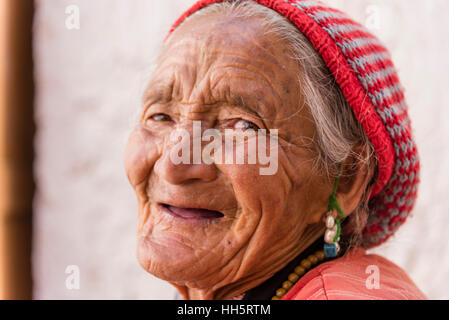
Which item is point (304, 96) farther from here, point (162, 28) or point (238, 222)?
point (162, 28)

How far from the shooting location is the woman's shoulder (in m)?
1.39

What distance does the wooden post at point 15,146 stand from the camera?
2943 mm

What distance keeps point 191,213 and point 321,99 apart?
57cm

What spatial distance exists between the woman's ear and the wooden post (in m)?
2.20

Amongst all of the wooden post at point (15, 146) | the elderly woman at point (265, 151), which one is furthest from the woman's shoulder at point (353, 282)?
the wooden post at point (15, 146)

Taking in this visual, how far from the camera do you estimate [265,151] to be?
1.53m

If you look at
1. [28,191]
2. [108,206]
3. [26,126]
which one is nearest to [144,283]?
[108,206]

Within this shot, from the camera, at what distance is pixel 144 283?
10.8 ft

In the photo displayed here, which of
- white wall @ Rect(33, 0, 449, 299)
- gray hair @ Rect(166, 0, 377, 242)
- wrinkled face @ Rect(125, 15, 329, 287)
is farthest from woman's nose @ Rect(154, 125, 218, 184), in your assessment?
white wall @ Rect(33, 0, 449, 299)

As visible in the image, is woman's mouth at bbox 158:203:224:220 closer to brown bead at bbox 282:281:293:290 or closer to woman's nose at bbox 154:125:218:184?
woman's nose at bbox 154:125:218:184

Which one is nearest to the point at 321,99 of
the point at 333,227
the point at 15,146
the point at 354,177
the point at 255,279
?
the point at 354,177

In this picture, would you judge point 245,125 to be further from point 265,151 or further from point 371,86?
point 371,86

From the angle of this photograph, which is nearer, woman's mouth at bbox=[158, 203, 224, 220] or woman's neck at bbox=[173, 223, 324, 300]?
woman's mouth at bbox=[158, 203, 224, 220]

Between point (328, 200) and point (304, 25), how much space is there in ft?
1.98
